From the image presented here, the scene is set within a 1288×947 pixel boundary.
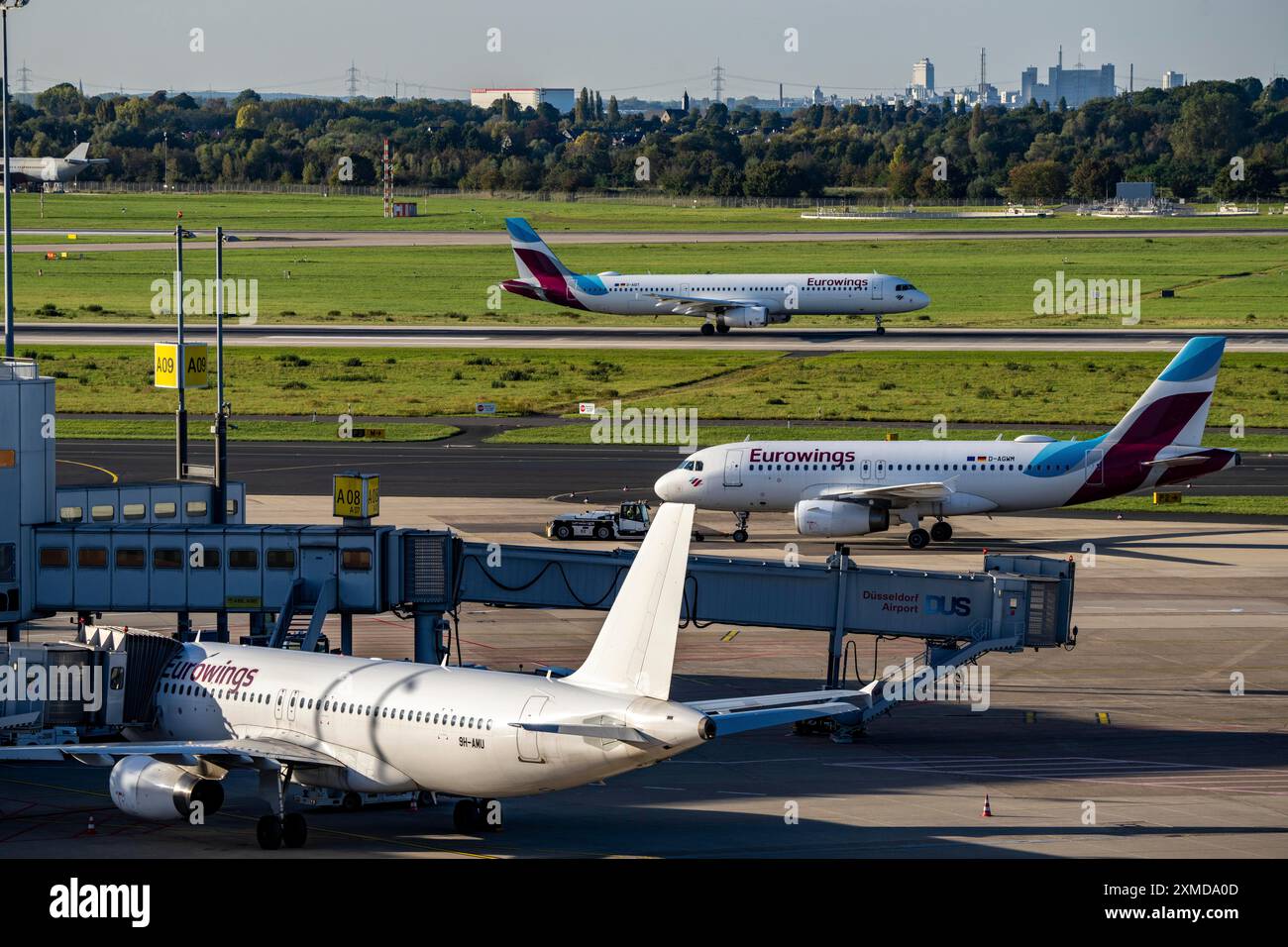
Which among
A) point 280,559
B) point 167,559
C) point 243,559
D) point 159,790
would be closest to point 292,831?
point 159,790

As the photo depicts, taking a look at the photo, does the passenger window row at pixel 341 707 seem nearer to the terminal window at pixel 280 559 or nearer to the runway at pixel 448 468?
the terminal window at pixel 280 559

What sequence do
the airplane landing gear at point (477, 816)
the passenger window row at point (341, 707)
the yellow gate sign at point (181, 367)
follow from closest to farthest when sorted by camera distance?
the passenger window row at point (341, 707), the airplane landing gear at point (477, 816), the yellow gate sign at point (181, 367)

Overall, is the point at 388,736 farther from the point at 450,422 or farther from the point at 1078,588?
the point at 450,422

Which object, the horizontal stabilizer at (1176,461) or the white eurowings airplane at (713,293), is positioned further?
the white eurowings airplane at (713,293)

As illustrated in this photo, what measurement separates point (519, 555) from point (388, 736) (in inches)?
580

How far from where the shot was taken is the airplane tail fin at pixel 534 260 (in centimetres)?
16338

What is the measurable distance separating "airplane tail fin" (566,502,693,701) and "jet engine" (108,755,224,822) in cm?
959

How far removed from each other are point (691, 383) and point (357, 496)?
84.3m

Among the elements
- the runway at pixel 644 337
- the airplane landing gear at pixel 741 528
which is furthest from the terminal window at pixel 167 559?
the runway at pixel 644 337

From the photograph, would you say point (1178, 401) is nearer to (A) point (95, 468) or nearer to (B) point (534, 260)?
(A) point (95, 468)

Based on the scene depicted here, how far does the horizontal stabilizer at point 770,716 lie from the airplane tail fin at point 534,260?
416 ft

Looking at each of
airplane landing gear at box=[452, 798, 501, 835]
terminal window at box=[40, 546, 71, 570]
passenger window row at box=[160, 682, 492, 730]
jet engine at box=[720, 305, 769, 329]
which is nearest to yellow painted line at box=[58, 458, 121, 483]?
terminal window at box=[40, 546, 71, 570]

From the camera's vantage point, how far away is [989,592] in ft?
180

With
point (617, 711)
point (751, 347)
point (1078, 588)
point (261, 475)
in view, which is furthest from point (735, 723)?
point (751, 347)
